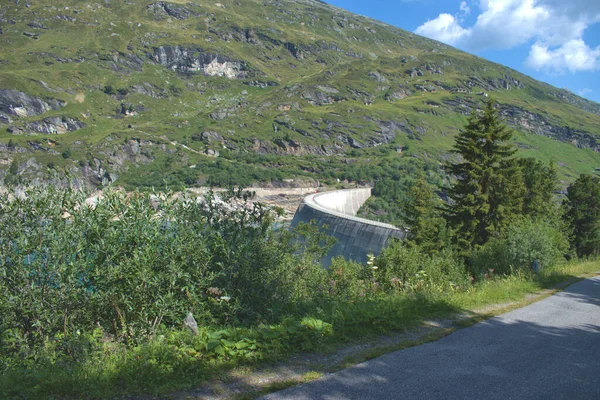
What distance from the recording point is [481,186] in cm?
2412

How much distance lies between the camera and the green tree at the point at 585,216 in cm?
3841

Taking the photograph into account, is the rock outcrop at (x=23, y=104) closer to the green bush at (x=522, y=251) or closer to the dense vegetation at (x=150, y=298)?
the green bush at (x=522, y=251)

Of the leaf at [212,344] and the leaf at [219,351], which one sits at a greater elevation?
the leaf at [212,344]

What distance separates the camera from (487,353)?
609 centimetres

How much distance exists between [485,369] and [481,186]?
2042cm

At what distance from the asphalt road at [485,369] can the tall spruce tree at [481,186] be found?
16.4 meters

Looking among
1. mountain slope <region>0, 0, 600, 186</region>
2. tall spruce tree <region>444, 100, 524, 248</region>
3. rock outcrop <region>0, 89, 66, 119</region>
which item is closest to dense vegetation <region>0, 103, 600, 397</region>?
tall spruce tree <region>444, 100, 524, 248</region>

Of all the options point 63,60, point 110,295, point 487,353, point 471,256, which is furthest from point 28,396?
point 63,60

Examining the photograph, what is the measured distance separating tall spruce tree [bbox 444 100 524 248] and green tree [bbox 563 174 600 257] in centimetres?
1854

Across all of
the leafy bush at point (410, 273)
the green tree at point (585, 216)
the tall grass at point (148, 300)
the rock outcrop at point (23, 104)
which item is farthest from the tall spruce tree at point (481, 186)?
the rock outcrop at point (23, 104)

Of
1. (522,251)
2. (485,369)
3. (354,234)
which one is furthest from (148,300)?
(354,234)

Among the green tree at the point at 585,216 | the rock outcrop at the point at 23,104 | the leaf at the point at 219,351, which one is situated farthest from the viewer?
the rock outcrop at the point at 23,104

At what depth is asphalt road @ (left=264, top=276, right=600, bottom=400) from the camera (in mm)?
4727

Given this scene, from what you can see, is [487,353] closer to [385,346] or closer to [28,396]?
[385,346]
